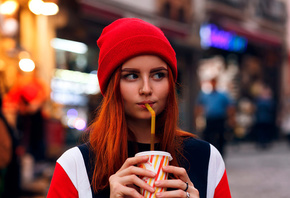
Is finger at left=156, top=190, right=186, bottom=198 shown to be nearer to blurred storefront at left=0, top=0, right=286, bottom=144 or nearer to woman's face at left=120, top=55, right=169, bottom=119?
woman's face at left=120, top=55, right=169, bottom=119

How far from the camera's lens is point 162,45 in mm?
1517

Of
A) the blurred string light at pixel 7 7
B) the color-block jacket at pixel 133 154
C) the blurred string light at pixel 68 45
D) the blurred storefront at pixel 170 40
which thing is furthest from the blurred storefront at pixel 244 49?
the color-block jacket at pixel 133 154

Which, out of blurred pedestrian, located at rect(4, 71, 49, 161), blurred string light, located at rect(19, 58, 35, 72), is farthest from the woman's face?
blurred string light, located at rect(19, 58, 35, 72)

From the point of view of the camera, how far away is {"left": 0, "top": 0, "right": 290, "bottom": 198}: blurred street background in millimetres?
6490

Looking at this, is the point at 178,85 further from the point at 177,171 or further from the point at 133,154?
the point at 177,171

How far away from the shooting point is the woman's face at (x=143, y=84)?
4.84ft

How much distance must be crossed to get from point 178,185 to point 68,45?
28.4 feet

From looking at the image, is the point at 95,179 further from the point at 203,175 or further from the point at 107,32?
the point at 107,32

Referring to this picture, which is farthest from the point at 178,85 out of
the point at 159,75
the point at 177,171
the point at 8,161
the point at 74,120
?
the point at 74,120

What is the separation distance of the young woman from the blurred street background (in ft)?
1.00

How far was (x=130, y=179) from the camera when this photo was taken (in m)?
1.25

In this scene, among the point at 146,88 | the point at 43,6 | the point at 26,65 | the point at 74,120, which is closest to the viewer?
the point at 146,88

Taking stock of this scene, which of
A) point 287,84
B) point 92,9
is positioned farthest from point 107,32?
point 287,84

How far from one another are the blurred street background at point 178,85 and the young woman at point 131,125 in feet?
1.00
